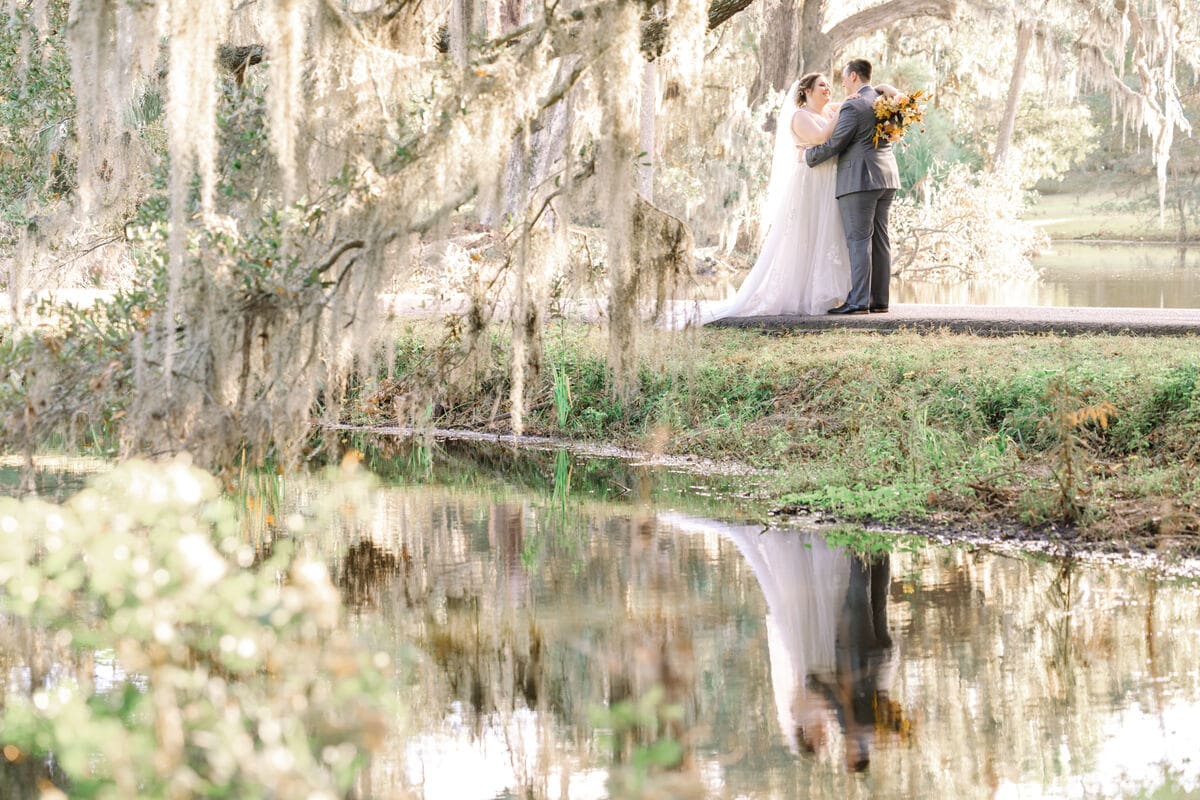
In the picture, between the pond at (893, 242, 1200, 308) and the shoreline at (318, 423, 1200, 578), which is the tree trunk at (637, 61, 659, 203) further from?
the shoreline at (318, 423, 1200, 578)

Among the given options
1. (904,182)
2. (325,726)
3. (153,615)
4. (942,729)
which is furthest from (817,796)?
(904,182)

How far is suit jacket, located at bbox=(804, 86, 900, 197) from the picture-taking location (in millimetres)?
13117

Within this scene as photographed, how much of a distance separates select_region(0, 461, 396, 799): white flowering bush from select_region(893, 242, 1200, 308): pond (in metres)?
14.9

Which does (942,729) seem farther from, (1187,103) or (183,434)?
(1187,103)

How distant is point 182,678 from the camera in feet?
12.4

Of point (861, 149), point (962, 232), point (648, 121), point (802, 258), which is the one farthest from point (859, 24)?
point (861, 149)

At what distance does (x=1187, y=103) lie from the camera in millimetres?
46000

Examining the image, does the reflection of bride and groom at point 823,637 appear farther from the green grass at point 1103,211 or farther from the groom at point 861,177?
the green grass at point 1103,211

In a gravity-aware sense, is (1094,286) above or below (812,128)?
below

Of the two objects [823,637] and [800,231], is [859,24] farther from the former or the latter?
[823,637]

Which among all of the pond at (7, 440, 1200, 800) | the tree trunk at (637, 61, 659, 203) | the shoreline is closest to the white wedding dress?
the tree trunk at (637, 61, 659, 203)

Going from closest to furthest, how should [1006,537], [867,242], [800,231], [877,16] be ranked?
[1006,537]
[867,242]
[800,231]
[877,16]

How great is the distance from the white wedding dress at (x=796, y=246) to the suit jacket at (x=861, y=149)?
329 millimetres

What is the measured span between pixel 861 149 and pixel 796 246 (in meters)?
1.26
